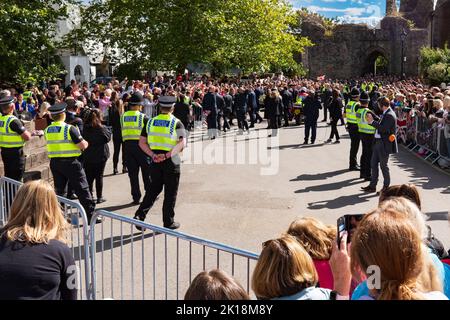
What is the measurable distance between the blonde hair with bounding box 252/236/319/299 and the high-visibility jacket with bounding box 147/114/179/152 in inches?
213

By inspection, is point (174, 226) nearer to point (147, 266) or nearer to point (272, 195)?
point (147, 266)

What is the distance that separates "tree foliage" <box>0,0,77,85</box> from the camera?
21.7 m

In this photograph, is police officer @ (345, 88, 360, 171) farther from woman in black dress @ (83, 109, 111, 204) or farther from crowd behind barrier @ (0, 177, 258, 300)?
crowd behind barrier @ (0, 177, 258, 300)

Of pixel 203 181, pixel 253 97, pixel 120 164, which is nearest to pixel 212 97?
pixel 253 97

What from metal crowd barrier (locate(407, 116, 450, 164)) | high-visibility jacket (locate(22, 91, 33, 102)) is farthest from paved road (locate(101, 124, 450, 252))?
high-visibility jacket (locate(22, 91, 33, 102))

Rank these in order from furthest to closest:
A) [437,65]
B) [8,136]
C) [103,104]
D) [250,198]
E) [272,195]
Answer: [437,65]
[103,104]
[272,195]
[250,198]
[8,136]

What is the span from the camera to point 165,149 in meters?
8.36

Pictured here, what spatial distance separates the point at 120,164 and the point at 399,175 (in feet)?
22.6

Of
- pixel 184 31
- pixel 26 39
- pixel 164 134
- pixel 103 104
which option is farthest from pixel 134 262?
pixel 184 31

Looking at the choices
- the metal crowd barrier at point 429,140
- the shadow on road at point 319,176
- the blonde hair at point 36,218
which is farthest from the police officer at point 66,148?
the metal crowd barrier at point 429,140

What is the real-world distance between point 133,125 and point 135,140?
0.27 m

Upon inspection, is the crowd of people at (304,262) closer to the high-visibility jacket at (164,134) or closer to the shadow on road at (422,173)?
the high-visibility jacket at (164,134)
